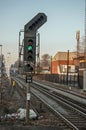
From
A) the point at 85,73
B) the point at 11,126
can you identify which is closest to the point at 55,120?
the point at 11,126

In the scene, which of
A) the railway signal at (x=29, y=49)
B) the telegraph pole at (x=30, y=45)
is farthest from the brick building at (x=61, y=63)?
the railway signal at (x=29, y=49)

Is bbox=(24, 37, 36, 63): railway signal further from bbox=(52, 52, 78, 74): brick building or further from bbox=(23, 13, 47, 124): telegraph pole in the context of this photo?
bbox=(52, 52, 78, 74): brick building

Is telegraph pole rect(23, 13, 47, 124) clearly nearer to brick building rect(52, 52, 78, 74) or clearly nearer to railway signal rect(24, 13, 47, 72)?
railway signal rect(24, 13, 47, 72)

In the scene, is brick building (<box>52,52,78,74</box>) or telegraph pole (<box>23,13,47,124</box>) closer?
telegraph pole (<box>23,13,47,124</box>)

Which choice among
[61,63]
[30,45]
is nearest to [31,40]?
[30,45]

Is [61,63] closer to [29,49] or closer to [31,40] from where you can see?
[31,40]

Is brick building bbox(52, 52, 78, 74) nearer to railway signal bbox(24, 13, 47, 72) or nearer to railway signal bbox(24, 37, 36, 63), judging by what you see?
railway signal bbox(24, 13, 47, 72)

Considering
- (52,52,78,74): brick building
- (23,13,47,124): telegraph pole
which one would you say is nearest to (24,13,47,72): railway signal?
(23,13,47,124): telegraph pole

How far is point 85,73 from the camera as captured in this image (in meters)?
49.9

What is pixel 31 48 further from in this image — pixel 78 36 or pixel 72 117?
pixel 78 36

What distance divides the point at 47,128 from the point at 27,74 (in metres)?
3.09

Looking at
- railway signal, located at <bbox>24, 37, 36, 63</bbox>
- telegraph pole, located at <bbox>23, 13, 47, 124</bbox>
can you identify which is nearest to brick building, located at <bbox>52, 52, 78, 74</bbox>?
telegraph pole, located at <bbox>23, 13, 47, 124</bbox>

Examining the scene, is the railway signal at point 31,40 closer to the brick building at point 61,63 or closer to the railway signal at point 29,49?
the railway signal at point 29,49

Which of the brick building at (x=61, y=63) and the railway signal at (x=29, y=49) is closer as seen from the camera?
the railway signal at (x=29, y=49)
